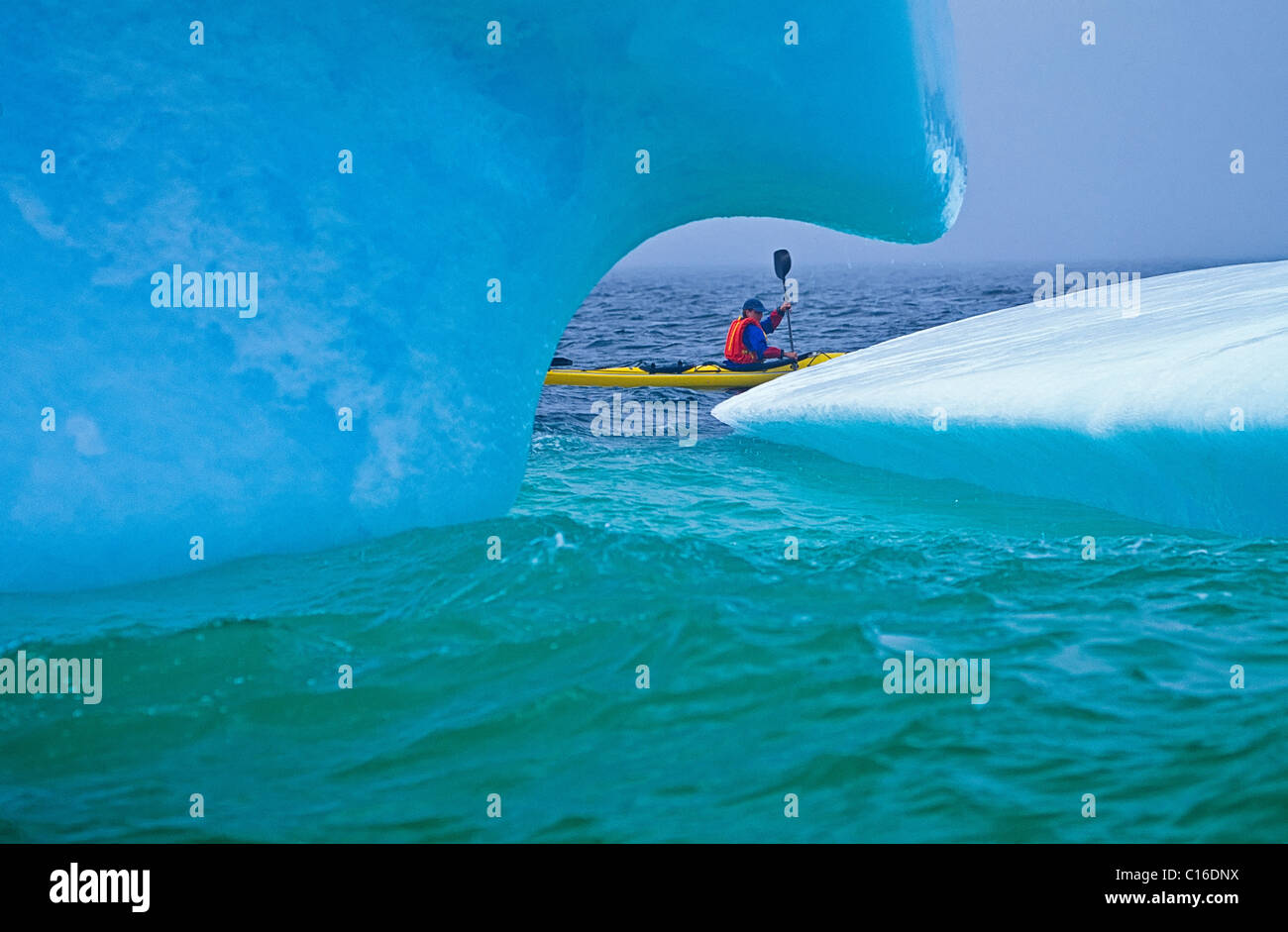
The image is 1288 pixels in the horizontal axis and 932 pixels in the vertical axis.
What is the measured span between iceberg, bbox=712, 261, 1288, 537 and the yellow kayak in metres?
4.43

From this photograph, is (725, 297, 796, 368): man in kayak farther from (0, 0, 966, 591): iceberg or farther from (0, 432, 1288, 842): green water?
(0, 432, 1288, 842): green water

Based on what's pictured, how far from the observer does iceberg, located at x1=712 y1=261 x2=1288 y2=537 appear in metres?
3.93

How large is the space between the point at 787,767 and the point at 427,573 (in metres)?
1.69

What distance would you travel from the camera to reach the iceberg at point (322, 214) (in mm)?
3668

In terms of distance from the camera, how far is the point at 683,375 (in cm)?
1176

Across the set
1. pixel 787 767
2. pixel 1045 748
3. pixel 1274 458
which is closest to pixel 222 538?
pixel 787 767
